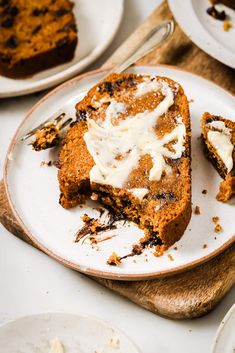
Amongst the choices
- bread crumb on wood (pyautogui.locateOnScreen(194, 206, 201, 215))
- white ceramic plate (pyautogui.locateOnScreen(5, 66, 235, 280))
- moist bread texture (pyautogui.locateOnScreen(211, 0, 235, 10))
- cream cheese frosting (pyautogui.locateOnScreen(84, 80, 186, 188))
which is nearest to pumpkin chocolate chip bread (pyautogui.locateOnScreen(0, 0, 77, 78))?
white ceramic plate (pyautogui.locateOnScreen(5, 66, 235, 280))

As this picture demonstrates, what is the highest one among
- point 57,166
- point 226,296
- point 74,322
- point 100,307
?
point 57,166

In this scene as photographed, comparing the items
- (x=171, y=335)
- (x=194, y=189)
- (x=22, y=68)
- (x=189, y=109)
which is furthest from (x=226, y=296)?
(x=22, y=68)

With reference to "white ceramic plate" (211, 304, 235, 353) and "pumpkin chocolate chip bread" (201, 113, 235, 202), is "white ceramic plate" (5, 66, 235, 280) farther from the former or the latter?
"white ceramic plate" (211, 304, 235, 353)

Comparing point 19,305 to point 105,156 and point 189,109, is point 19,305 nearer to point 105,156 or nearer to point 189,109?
point 105,156

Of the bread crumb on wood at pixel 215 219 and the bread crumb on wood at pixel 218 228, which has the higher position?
the bread crumb on wood at pixel 215 219

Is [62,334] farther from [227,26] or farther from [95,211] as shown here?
[227,26]

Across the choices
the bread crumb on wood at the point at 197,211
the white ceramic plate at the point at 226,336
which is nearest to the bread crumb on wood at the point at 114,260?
the bread crumb on wood at the point at 197,211

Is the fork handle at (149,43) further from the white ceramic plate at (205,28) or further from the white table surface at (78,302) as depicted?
the white table surface at (78,302)
